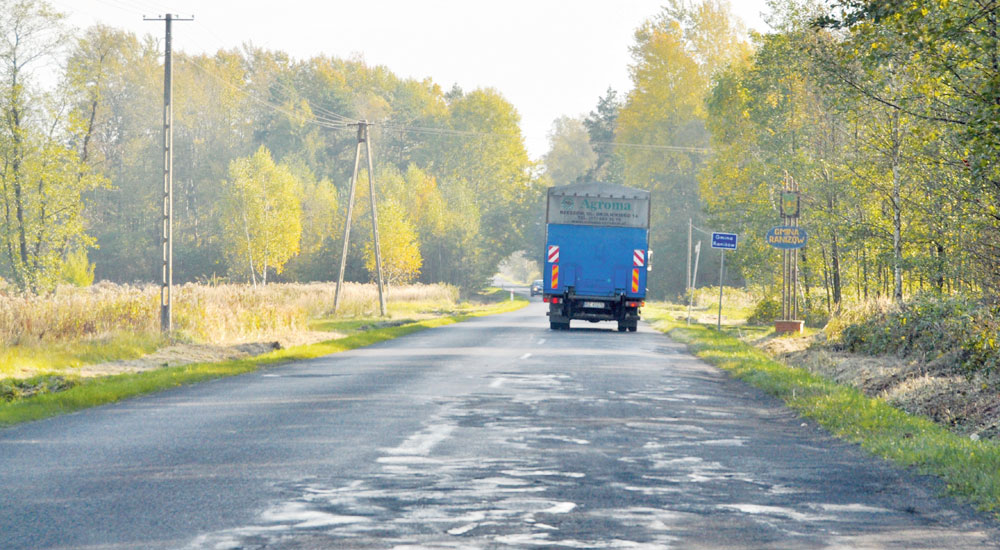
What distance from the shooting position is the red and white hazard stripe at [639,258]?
3103 cm

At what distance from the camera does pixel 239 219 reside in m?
68.7

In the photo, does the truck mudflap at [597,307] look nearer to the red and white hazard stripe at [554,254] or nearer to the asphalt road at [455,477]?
the red and white hazard stripe at [554,254]

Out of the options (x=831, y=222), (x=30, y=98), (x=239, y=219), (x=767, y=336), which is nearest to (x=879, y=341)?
(x=831, y=222)

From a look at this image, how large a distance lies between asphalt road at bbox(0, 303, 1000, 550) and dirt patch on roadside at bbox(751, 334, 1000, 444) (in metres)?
1.78

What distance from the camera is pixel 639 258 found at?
102 feet

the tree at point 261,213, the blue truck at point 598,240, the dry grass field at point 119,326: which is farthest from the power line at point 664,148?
the dry grass field at point 119,326

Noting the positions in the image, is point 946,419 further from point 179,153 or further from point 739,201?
point 179,153

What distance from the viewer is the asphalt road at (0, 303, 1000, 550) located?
19.9 ft

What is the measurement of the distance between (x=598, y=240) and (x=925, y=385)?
17.3 m

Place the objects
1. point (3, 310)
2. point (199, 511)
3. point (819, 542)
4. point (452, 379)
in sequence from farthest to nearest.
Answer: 1. point (3, 310)
2. point (452, 379)
3. point (199, 511)
4. point (819, 542)

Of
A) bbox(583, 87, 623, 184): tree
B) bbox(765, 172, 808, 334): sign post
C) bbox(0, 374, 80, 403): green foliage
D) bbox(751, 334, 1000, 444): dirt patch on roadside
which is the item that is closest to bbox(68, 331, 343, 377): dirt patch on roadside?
bbox(0, 374, 80, 403): green foliage

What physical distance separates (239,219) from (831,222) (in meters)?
49.9

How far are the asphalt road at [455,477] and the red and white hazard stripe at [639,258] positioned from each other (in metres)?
16.7

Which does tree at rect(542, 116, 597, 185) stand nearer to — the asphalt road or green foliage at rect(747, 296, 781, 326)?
green foliage at rect(747, 296, 781, 326)
